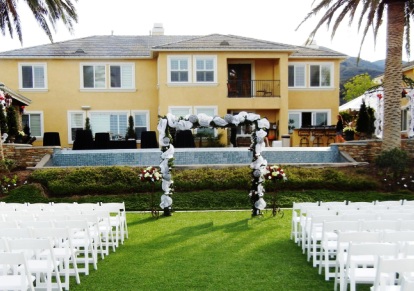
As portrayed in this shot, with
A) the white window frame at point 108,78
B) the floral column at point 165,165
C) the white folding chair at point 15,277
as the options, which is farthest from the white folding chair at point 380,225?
the white window frame at point 108,78

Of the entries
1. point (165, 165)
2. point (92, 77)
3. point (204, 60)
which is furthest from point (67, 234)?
point (92, 77)

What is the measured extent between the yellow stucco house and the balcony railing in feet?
0.21

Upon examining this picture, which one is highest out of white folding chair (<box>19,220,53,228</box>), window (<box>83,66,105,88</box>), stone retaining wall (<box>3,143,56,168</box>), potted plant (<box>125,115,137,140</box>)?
window (<box>83,66,105,88</box>)

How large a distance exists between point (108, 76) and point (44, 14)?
1088cm

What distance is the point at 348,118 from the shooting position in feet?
111

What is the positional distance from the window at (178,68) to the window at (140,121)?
3.44 metres

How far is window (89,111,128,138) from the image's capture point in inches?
1196

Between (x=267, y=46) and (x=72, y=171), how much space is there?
15.2 metres

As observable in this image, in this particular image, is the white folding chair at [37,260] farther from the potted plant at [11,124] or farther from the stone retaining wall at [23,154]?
the potted plant at [11,124]

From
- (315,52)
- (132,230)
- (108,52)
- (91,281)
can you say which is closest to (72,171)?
(132,230)

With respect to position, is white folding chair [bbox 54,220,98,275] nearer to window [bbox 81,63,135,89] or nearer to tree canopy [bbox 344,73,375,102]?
window [bbox 81,63,135,89]

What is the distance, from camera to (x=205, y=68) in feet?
94.5

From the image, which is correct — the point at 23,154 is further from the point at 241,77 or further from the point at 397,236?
the point at 397,236

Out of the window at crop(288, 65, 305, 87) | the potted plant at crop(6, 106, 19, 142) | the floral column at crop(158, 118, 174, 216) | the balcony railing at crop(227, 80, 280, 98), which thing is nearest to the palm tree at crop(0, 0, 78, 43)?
the potted plant at crop(6, 106, 19, 142)
